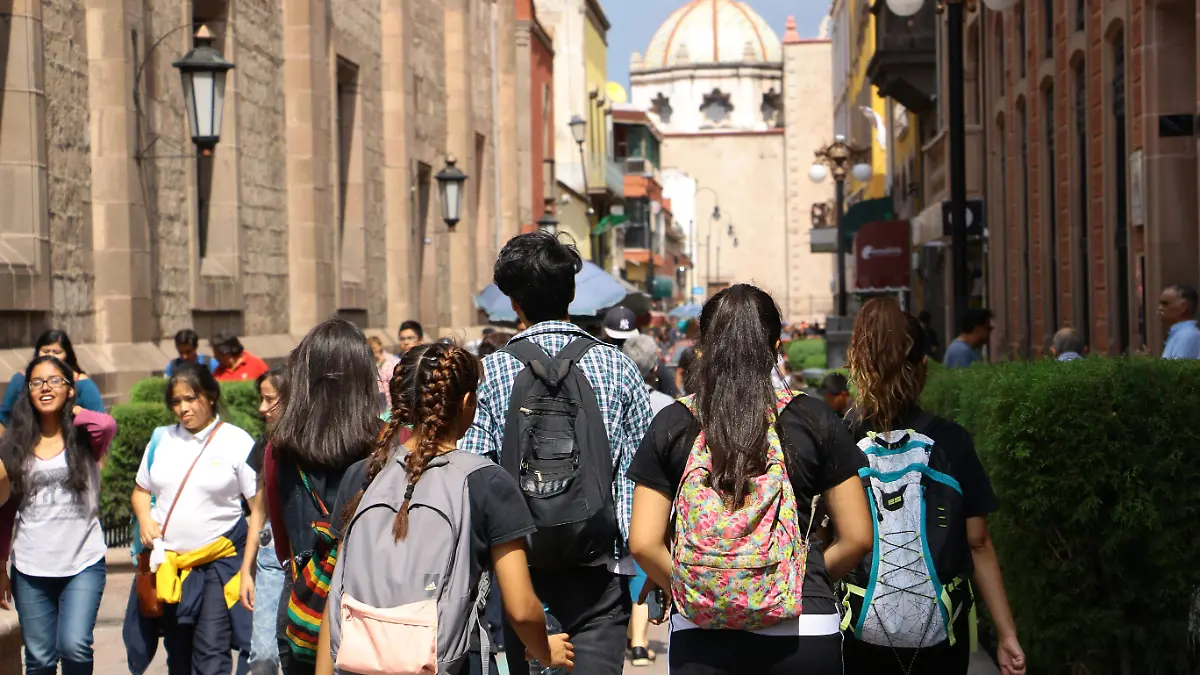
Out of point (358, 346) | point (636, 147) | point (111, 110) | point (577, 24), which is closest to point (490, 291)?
point (111, 110)

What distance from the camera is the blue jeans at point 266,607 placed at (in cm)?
656

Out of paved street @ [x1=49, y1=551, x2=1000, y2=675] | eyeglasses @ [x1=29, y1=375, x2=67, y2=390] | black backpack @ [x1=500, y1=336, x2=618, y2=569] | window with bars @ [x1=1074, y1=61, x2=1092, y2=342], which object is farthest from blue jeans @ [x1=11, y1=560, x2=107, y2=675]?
window with bars @ [x1=1074, y1=61, x2=1092, y2=342]

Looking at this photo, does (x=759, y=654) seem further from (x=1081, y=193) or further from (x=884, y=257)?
(x=884, y=257)

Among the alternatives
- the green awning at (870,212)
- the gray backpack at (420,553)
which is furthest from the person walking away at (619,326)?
the green awning at (870,212)

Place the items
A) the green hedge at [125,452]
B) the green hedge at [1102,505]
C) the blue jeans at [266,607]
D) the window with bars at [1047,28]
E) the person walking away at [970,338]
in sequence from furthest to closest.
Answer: the window with bars at [1047,28]
the person walking away at [970,338]
the green hedge at [125,452]
the green hedge at [1102,505]
the blue jeans at [266,607]

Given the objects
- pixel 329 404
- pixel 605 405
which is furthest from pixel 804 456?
pixel 329 404

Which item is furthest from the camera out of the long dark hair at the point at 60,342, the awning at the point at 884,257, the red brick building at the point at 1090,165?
the awning at the point at 884,257

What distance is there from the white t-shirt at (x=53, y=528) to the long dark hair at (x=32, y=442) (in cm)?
3

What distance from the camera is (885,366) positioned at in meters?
5.02

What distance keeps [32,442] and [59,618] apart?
2.43ft

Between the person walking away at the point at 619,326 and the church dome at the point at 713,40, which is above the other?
the church dome at the point at 713,40

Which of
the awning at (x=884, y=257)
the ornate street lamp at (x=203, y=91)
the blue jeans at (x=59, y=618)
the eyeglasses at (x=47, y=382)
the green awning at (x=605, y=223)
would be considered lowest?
the blue jeans at (x=59, y=618)

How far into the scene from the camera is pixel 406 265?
90.0 ft

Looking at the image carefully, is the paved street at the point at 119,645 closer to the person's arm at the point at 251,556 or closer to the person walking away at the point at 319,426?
the person's arm at the point at 251,556
